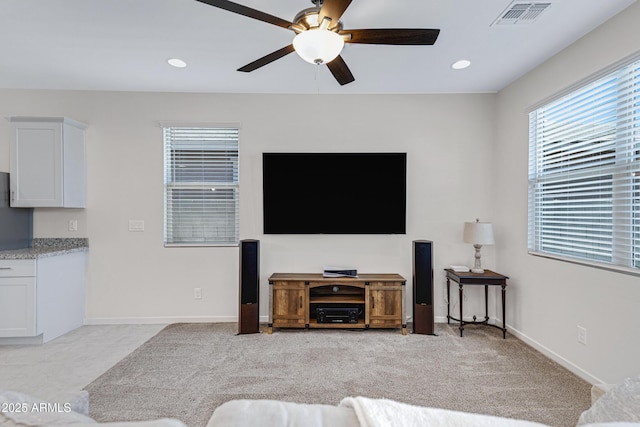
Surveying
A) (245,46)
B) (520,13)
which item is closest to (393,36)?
(520,13)

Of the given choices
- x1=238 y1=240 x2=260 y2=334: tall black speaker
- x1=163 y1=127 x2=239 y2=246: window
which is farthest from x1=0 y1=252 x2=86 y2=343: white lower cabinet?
x1=238 y1=240 x2=260 y2=334: tall black speaker

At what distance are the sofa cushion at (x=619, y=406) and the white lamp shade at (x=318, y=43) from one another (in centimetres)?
191

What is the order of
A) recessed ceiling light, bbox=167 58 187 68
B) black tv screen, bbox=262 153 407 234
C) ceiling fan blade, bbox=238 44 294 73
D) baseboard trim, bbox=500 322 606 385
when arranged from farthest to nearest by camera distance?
black tv screen, bbox=262 153 407 234 < recessed ceiling light, bbox=167 58 187 68 < baseboard trim, bbox=500 322 606 385 < ceiling fan blade, bbox=238 44 294 73

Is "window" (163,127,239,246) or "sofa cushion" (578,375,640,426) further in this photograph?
"window" (163,127,239,246)

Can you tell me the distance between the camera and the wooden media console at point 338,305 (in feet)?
10.4

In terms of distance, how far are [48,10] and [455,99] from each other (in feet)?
12.4

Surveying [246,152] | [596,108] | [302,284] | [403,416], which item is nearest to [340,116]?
[246,152]

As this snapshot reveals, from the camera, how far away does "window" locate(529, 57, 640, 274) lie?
6.67 feet

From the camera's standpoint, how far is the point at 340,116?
11.6 feet

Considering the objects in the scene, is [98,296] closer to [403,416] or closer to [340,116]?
[340,116]

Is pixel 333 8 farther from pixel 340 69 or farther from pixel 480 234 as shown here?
pixel 480 234

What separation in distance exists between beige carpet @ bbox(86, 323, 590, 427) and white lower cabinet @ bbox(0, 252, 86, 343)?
1011mm

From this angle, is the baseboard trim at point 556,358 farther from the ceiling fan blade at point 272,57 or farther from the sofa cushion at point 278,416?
the ceiling fan blade at point 272,57

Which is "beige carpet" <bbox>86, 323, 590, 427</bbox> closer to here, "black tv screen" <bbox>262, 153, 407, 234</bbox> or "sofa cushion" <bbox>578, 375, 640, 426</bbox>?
"sofa cushion" <bbox>578, 375, 640, 426</bbox>
